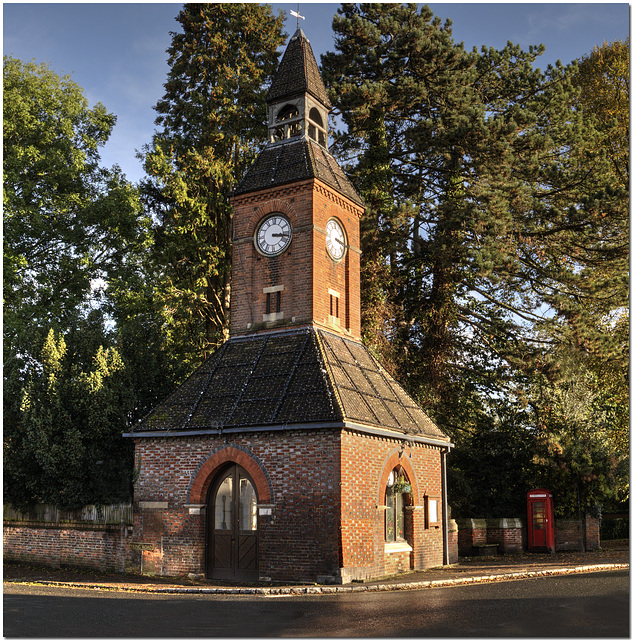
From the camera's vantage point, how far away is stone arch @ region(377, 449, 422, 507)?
1762cm

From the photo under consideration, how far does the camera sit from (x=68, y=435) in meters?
19.3

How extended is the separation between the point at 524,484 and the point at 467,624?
18669 millimetres

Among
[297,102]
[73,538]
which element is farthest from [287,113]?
[73,538]

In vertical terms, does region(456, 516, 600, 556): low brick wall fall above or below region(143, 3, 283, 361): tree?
below

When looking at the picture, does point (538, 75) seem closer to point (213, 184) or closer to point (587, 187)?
point (587, 187)

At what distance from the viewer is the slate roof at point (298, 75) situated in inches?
874

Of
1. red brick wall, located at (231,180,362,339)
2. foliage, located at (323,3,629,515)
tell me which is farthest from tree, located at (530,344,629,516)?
red brick wall, located at (231,180,362,339)

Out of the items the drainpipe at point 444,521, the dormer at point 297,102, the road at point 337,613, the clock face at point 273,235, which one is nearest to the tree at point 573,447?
the drainpipe at point 444,521

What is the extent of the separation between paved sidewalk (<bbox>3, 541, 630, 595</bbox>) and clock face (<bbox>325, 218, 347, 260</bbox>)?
8879mm

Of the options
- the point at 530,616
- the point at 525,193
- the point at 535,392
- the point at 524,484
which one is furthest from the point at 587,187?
the point at 530,616

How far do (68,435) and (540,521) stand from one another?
15801mm

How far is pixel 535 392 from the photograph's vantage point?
27594mm

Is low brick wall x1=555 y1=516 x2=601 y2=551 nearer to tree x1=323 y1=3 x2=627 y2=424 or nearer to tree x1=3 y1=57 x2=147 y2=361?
tree x1=323 y1=3 x2=627 y2=424

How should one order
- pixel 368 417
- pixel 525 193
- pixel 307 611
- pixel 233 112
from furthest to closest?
pixel 233 112
pixel 525 193
pixel 368 417
pixel 307 611
